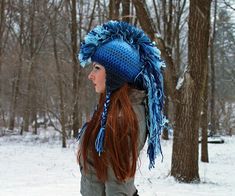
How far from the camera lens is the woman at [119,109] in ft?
6.57

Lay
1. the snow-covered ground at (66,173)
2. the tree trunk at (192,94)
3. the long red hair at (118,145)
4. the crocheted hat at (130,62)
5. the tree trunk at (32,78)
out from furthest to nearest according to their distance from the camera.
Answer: the tree trunk at (32,78) < the tree trunk at (192,94) < the snow-covered ground at (66,173) < the crocheted hat at (130,62) < the long red hair at (118,145)

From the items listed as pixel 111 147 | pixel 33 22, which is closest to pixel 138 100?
pixel 111 147

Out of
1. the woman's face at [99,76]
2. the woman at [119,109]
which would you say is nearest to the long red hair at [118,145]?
the woman at [119,109]

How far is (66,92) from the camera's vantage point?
28.5 meters

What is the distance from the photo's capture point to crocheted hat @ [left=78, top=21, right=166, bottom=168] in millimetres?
2158

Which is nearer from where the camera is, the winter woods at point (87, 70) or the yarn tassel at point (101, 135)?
the yarn tassel at point (101, 135)

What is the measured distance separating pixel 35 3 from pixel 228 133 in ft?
59.7

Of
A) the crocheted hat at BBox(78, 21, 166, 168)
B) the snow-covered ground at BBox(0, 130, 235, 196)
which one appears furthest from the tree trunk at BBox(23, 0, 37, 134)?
the crocheted hat at BBox(78, 21, 166, 168)

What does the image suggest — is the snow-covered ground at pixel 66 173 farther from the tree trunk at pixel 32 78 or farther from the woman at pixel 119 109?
the tree trunk at pixel 32 78

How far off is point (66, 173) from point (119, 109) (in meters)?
11.5

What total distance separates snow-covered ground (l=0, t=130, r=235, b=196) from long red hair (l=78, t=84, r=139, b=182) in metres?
0.34

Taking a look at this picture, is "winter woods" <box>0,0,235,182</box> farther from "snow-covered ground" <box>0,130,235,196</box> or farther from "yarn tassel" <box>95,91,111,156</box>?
"yarn tassel" <box>95,91,111,156</box>

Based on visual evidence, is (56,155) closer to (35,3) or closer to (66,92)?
(66,92)

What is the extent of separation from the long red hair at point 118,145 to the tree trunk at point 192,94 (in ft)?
27.3
